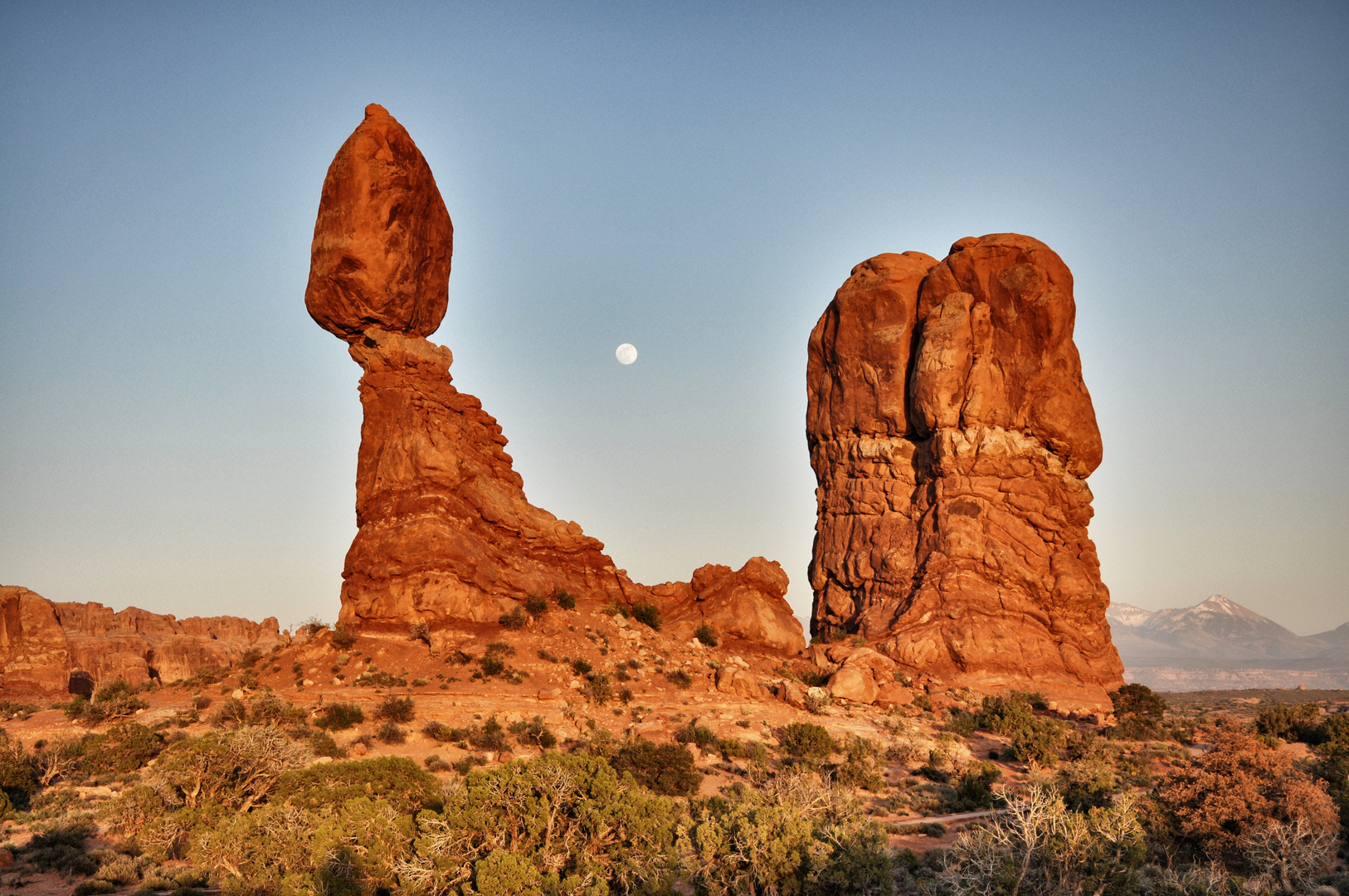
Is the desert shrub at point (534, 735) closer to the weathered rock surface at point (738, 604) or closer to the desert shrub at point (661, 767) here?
the desert shrub at point (661, 767)

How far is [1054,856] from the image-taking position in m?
13.1

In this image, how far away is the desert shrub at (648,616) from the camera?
4109 centimetres

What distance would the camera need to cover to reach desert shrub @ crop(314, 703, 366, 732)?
91.3 ft

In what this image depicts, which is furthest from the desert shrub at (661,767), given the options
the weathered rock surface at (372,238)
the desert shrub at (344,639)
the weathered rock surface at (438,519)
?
the weathered rock surface at (372,238)

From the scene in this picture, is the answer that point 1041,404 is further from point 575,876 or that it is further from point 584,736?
point 575,876

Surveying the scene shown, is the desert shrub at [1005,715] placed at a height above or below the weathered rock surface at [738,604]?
below

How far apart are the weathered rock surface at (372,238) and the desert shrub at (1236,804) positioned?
34.6 metres

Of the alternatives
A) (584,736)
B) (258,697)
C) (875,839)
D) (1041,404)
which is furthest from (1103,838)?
(1041,404)

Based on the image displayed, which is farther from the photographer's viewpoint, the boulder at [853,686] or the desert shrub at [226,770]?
the boulder at [853,686]

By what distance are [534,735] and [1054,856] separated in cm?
1869

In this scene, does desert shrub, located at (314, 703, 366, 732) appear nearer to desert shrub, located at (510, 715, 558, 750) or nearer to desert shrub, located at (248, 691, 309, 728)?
desert shrub, located at (248, 691, 309, 728)

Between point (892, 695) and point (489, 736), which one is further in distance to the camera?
point (892, 695)

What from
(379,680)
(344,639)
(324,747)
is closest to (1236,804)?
(324,747)

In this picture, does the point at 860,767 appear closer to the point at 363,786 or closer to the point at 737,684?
the point at 737,684
